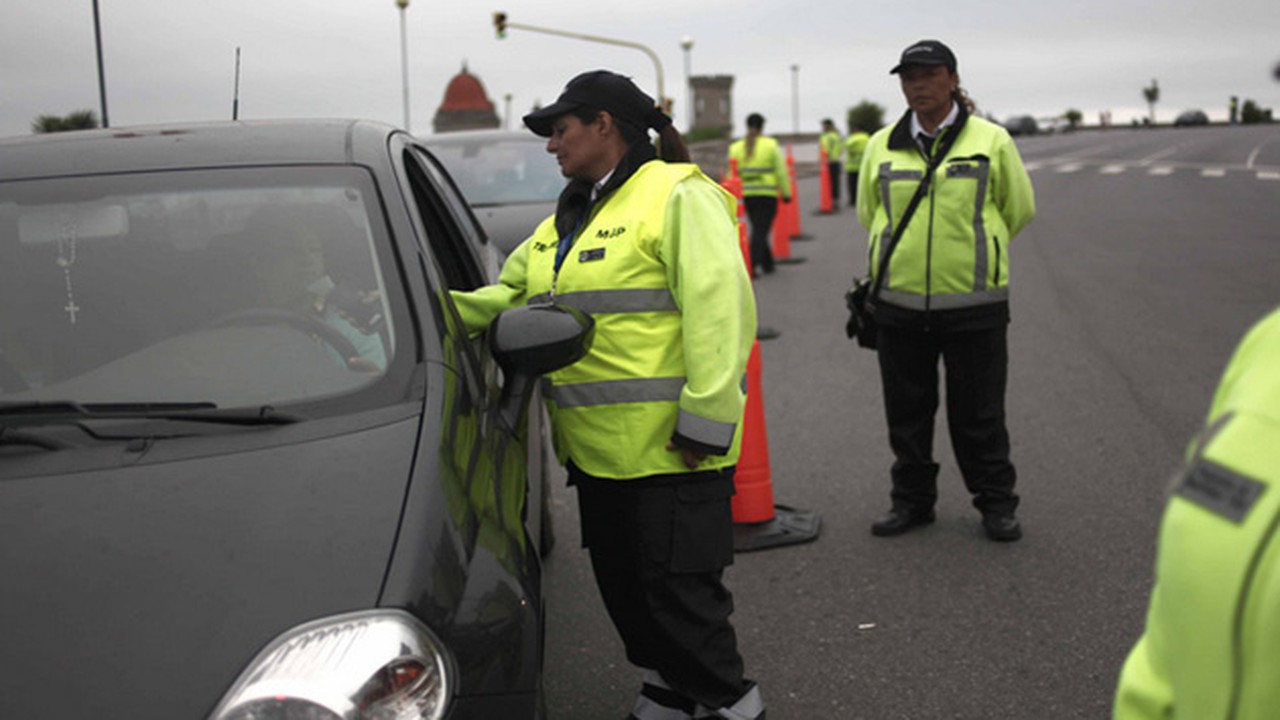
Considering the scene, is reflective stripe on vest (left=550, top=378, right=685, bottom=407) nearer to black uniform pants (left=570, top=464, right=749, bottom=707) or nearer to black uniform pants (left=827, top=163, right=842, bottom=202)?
black uniform pants (left=570, top=464, right=749, bottom=707)

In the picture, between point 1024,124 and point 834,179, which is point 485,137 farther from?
point 1024,124

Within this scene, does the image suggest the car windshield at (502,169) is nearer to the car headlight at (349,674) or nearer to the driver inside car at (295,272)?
the driver inside car at (295,272)

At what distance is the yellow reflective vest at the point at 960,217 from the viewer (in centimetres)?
508

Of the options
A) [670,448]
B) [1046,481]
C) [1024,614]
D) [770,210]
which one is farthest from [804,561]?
[770,210]

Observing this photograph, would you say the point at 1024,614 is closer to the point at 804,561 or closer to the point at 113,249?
the point at 804,561

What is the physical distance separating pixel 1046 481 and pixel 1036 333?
4.45 meters

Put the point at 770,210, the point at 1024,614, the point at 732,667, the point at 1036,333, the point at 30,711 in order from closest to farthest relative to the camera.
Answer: the point at 30,711
the point at 732,667
the point at 1024,614
the point at 1036,333
the point at 770,210

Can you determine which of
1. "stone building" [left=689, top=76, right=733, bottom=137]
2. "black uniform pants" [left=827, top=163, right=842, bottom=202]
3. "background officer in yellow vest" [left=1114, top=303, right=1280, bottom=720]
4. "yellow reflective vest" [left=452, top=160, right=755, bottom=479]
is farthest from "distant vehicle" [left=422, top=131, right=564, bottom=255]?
"stone building" [left=689, top=76, right=733, bottom=137]

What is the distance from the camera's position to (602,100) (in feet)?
11.2

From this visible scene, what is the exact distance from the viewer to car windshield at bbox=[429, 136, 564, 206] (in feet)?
31.5

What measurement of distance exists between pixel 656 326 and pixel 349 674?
1.46 m

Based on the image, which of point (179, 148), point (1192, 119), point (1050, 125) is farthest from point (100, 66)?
point (1192, 119)

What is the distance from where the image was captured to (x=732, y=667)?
11.5 ft

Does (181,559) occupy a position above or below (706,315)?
below
